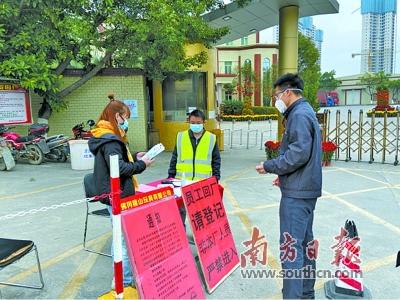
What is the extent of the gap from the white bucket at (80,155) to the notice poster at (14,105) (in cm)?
191

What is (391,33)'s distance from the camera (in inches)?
1522

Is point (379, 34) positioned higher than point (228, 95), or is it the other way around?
point (379, 34)

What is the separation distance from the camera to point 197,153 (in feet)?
12.2

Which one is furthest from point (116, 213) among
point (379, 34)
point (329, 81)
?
point (329, 81)

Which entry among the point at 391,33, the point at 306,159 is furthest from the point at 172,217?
the point at 391,33

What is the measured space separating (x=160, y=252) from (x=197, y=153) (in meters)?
1.37

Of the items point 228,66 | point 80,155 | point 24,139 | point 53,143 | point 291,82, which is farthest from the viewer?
point 228,66

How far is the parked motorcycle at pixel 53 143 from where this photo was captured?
9.07m

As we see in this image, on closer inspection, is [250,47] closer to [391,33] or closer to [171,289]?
[391,33]

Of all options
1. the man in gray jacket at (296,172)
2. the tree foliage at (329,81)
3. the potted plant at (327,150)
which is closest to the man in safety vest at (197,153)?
the man in gray jacket at (296,172)

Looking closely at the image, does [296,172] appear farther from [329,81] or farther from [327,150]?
[329,81]

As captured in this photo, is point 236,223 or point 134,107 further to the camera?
point 134,107

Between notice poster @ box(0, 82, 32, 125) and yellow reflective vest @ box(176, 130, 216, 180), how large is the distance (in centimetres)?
678

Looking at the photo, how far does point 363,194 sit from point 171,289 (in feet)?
15.1
